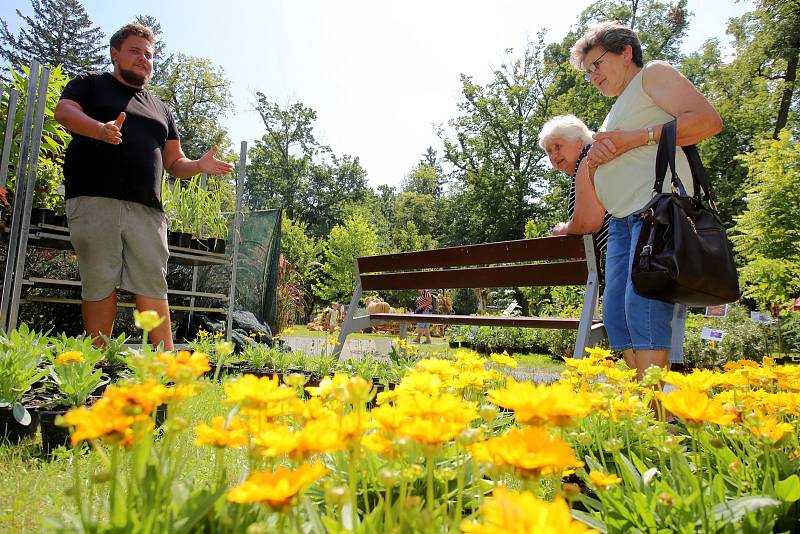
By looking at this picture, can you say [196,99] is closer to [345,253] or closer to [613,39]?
[345,253]

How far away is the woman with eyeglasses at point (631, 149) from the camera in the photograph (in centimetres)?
212

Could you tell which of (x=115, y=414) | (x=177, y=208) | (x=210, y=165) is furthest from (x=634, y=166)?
(x=177, y=208)

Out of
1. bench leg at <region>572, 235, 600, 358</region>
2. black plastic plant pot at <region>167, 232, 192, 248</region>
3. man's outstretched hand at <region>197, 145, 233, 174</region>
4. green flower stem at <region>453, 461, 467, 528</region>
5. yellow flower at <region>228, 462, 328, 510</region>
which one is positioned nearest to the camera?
yellow flower at <region>228, 462, 328, 510</region>

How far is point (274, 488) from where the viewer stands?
59 centimetres

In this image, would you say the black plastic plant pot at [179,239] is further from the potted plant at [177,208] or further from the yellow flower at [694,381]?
the yellow flower at [694,381]

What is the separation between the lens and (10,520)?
1278 mm

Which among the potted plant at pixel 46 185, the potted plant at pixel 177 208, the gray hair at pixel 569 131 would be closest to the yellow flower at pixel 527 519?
the gray hair at pixel 569 131

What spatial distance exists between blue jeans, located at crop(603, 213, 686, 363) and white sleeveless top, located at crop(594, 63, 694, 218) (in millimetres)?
84

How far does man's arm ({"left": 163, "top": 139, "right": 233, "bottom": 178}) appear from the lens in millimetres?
3812

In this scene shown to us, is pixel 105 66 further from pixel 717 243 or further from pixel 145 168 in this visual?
pixel 717 243

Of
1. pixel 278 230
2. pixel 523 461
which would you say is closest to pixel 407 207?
pixel 278 230

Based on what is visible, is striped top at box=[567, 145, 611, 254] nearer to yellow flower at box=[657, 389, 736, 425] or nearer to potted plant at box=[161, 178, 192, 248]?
yellow flower at box=[657, 389, 736, 425]

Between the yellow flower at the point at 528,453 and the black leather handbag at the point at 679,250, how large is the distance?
1468 millimetres

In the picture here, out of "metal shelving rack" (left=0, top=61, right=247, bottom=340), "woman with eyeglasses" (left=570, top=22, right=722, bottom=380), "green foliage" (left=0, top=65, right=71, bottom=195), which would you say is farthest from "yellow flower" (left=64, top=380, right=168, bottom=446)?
"green foliage" (left=0, top=65, right=71, bottom=195)
